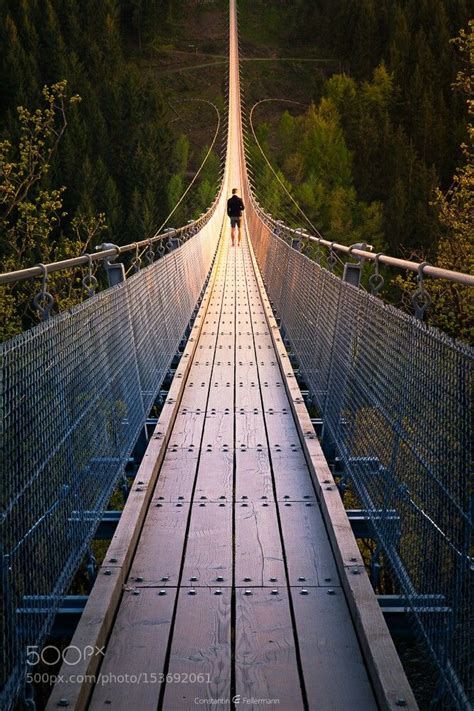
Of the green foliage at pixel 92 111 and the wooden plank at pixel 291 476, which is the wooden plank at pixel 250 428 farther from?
the green foliage at pixel 92 111

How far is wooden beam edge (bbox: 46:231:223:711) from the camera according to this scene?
2617 millimetres

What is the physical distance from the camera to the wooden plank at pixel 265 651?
270 cm

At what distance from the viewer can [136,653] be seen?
2930 millimetres

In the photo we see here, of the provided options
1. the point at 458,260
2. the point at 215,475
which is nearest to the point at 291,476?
the point at 215,475

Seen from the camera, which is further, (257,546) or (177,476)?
(177,476)

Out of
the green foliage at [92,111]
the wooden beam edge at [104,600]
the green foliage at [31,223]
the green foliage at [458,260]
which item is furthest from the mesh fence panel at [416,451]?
the green foliage at [92,111]

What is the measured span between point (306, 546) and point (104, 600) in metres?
0.88

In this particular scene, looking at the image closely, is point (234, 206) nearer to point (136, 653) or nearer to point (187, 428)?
point (187, 428)

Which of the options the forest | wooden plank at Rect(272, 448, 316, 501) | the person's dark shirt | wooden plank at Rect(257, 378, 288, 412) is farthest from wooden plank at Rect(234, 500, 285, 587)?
the forest

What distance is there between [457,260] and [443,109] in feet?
153

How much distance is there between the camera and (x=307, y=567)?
141 inches

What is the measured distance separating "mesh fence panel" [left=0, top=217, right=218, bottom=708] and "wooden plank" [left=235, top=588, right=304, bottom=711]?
0.52m

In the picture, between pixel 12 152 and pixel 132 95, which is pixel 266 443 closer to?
pixel 12 152

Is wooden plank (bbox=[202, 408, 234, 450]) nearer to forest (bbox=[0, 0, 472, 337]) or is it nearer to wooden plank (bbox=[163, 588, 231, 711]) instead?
wooden plank (bbox=[163, 588, 231, 711])
